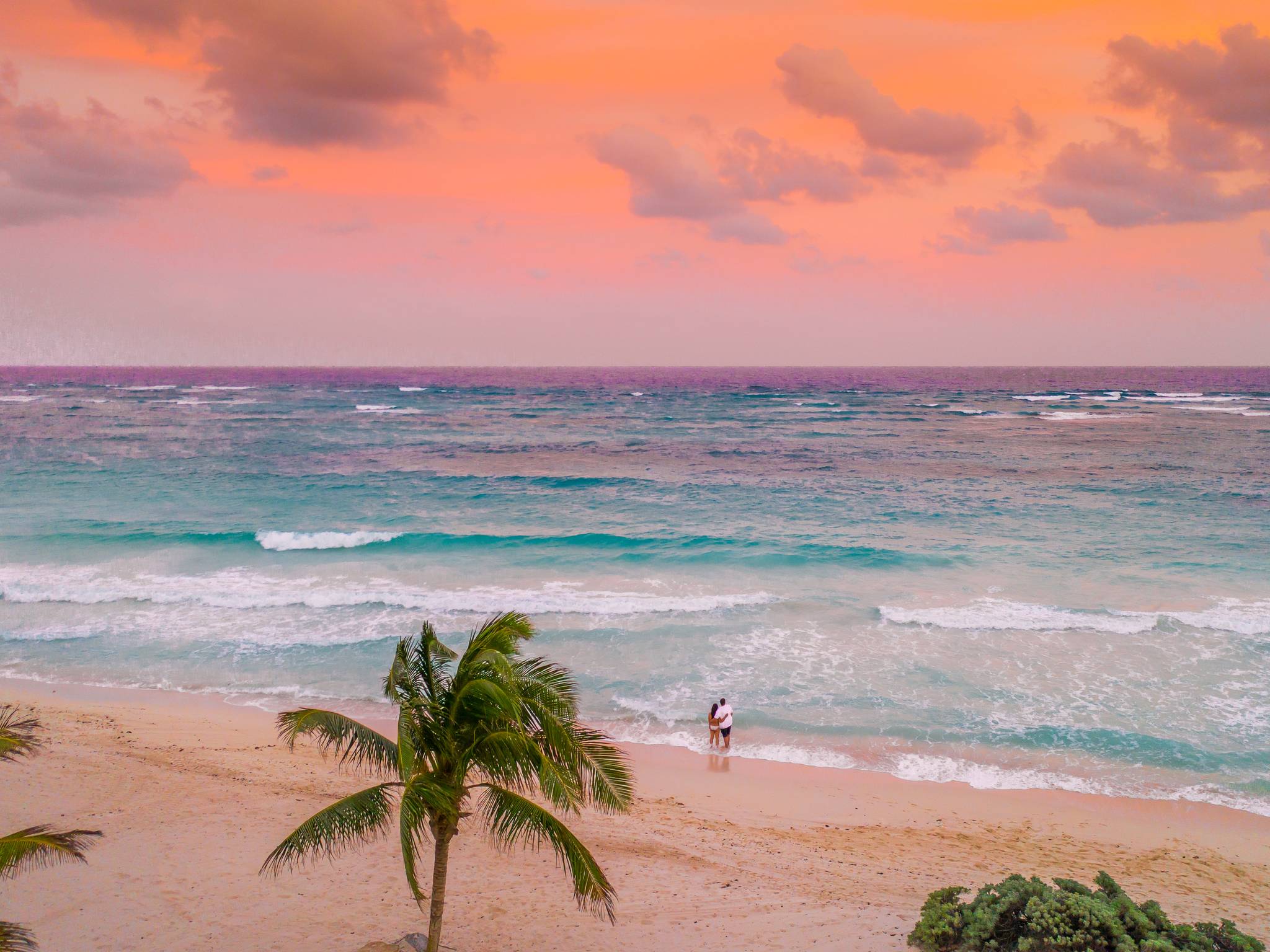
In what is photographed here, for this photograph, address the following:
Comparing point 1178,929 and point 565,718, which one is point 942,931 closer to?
point 1178,929

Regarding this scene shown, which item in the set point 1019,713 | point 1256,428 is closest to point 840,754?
point 1019,713

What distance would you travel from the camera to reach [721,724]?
14148 mm

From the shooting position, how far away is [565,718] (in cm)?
710

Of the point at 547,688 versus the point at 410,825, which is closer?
the point at 410,825

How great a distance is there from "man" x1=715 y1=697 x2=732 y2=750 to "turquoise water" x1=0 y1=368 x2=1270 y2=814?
53cm

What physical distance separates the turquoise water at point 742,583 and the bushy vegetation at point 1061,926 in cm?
523

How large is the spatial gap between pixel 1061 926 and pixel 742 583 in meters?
17.0

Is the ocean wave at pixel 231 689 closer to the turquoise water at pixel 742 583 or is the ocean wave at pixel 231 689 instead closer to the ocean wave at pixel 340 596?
the turquoise water at pixel 742 583

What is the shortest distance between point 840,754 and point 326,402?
9281cm

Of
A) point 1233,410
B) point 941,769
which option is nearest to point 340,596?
point 941,769

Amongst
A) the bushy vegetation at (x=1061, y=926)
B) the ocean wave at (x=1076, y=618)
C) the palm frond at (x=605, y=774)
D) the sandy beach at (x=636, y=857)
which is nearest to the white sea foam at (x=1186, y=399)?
the ocean wave at (x=1076, y=618)

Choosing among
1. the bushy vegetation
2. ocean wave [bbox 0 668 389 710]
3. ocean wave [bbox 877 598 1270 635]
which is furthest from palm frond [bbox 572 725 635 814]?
ocean wave [bbox 877 598 1270 635]

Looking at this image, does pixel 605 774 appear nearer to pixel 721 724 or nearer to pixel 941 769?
pixel 721 724

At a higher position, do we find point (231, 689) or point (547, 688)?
point (547, 688)
